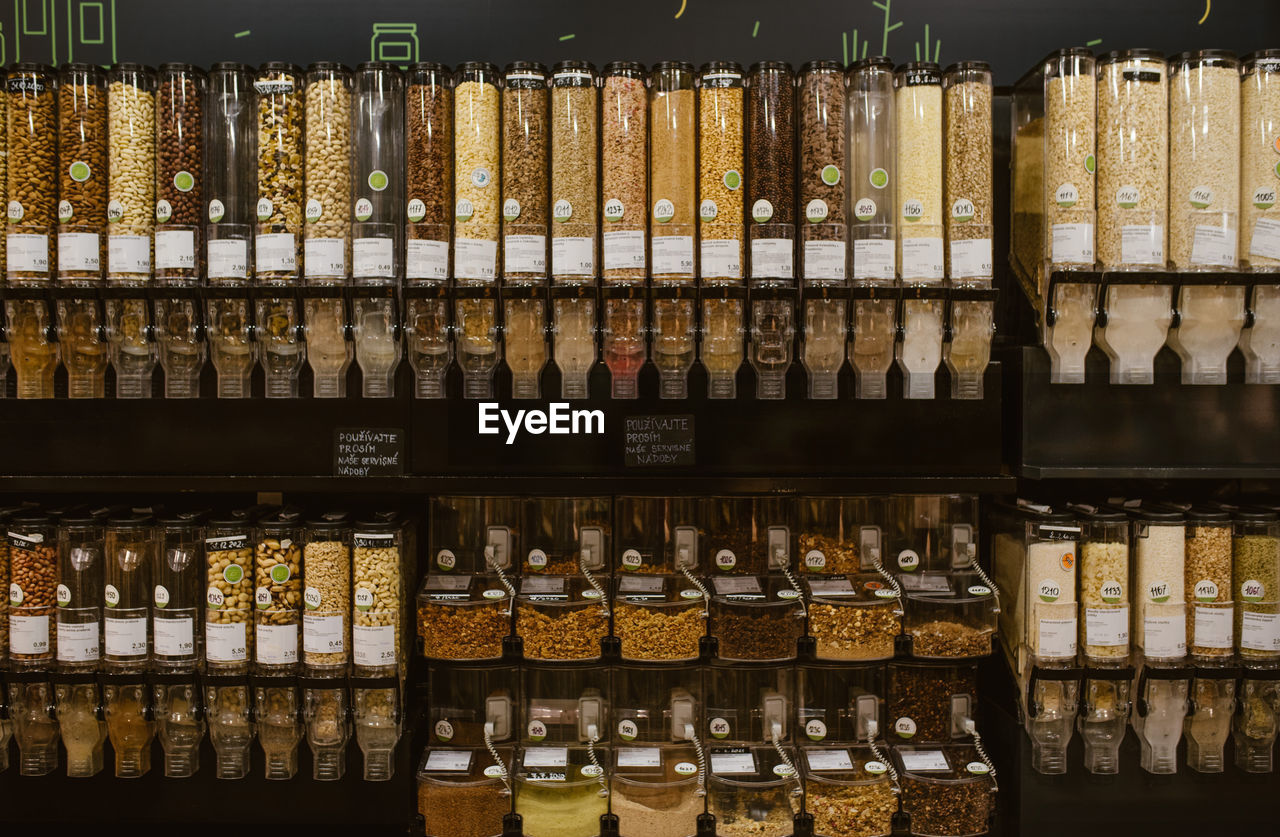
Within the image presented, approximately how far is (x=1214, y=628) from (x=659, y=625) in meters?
1.11

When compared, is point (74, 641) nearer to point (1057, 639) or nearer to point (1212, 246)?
point (1057, 639)

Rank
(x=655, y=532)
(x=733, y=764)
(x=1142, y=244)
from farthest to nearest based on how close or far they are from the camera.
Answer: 1. (x=655, y=532)
2. (x=733, y=764)
3. (x=1142, y=244)

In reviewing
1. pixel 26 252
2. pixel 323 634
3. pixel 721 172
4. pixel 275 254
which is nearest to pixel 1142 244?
pixel 721 172

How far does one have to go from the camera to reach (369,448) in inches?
66.2

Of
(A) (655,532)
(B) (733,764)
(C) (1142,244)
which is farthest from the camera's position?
(A) (655,532)

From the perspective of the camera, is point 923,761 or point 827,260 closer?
point 827,260

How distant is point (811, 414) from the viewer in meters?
1.68

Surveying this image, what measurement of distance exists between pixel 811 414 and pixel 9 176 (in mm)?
1655

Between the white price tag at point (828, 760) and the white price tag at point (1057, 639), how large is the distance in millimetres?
444

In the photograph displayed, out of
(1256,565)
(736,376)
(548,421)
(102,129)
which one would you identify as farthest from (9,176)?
(1256,565)

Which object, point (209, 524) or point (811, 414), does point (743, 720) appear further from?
point (209, 524)

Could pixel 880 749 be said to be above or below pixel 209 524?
below

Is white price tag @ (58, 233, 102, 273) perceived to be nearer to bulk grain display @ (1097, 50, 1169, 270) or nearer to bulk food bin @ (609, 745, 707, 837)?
bulk food bin @ (609, 745, 707, 837)

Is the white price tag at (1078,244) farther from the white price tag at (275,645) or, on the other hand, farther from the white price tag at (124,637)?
the white price tag at (124,637)
